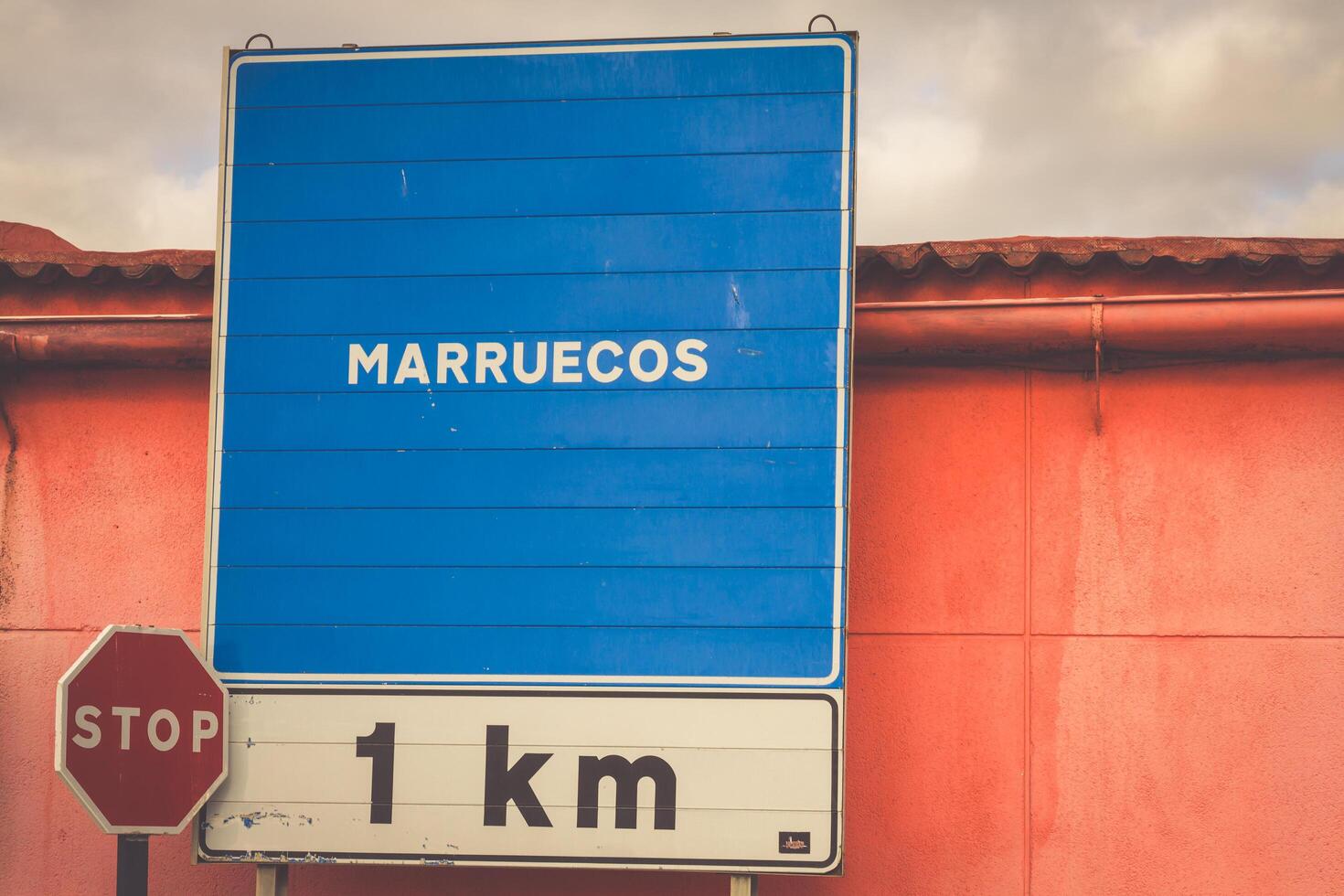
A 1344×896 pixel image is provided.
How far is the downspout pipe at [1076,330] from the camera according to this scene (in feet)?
18.4

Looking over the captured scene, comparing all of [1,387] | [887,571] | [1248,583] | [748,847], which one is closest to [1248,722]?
[1248,583]

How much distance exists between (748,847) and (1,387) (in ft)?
13.9

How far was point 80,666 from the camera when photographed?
4.94m

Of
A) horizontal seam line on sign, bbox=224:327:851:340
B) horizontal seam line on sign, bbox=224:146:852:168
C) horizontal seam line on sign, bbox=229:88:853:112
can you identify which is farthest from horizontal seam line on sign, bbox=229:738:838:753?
horizontal seam line on sign, bbox=229:88:853:112

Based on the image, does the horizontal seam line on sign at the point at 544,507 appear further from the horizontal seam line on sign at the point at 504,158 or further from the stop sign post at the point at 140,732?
the horizontal seam line on sign at the point at 504,158

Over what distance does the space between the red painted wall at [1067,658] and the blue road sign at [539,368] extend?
0.78 meters

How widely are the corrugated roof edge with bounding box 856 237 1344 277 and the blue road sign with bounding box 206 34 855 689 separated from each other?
0.62 m

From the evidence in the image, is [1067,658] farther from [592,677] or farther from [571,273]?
[571,273]

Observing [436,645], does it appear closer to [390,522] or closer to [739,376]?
[390,522]

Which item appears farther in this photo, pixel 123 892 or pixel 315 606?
pixel 315 606

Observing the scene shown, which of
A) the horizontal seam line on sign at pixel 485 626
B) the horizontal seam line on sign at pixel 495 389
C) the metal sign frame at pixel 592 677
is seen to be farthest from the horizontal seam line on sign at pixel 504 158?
the horizontal seam line on sign at pixel 485 626

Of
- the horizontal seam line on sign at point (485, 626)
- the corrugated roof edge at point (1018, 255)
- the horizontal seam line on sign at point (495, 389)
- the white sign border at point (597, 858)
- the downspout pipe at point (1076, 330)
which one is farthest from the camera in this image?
the corrugated roof edge at point (1018, 255)

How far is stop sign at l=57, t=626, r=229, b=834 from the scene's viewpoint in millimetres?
4961

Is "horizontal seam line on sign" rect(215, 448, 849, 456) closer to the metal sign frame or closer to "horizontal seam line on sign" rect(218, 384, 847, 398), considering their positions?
the metal sign frame
